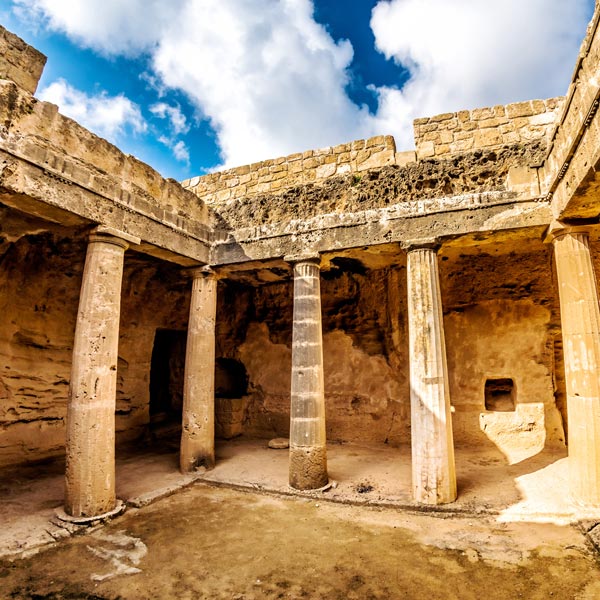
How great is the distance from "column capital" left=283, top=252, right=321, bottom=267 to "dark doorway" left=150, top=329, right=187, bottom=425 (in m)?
5.86

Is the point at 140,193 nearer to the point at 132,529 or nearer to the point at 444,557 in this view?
the point at 132,529

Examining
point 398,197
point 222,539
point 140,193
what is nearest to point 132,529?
Result: point 222,539

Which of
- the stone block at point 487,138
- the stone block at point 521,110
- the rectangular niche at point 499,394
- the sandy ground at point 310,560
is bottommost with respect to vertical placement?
the sandy ground at point 310,560

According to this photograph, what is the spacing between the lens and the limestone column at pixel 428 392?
19.1 feet

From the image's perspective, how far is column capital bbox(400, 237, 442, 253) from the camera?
6.39m

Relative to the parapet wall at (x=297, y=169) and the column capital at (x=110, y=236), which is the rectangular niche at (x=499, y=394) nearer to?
the parapet wall at (x=297, y=169)

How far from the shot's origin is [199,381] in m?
7.78

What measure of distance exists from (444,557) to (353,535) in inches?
44.9

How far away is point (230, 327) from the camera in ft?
38.4

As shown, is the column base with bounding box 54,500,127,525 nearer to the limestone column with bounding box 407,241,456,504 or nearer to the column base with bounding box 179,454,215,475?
the column base with bounding box 179,454,215,475

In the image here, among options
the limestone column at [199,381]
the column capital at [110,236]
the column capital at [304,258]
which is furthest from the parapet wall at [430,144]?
the column capital at [110,236]

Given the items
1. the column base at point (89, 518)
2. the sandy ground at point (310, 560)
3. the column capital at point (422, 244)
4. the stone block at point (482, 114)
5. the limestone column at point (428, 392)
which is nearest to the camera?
the sandy ground at point (310, 560)

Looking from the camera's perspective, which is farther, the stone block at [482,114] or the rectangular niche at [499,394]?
the rectangular niche at [499,394]

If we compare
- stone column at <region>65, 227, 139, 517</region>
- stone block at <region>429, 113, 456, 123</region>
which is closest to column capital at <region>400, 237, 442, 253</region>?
stone block at <region>429, 113, 456, 123</region>
